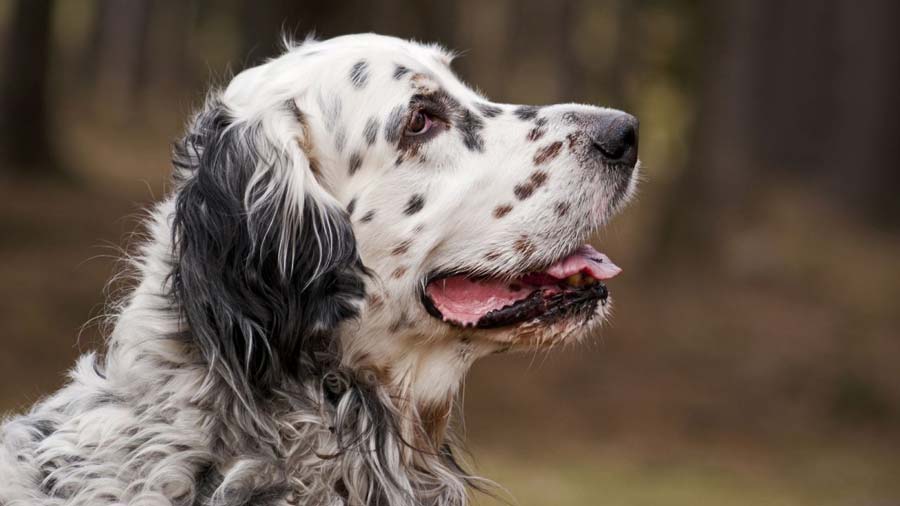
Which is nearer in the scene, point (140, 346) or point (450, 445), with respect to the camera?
point (140, 346)

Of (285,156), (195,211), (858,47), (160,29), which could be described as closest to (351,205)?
(285,156)

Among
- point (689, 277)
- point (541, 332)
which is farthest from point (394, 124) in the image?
point (689, 277)

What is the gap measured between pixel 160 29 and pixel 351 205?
39.5 m

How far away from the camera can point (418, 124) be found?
4168mm

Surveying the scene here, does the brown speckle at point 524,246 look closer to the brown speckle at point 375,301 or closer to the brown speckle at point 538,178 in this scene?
the brown speckle at point 538,178

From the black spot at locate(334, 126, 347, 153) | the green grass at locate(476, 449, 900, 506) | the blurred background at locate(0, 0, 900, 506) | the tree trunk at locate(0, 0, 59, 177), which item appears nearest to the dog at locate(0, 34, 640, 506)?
the black spot at locate(334, 126, 347, 153)

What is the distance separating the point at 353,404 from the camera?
4.00m

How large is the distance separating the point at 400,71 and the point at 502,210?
0.59 m

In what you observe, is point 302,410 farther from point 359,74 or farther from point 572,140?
point 572,140

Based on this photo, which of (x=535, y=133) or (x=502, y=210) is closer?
(x=502, y=210)

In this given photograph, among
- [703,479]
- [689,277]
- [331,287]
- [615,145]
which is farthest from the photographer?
[689,277]

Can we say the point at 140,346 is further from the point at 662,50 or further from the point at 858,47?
the point at 858,47

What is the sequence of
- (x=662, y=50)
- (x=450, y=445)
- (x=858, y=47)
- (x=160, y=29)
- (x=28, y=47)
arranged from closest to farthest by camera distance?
(x=450, y=445)
(x=28, y=47)
(x=662, y=50)
(x=858, y=47)
(x=160, y=29)

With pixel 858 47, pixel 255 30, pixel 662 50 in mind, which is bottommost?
pixel 255 30
